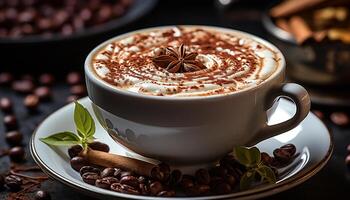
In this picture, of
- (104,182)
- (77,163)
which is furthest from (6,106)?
(104,182)

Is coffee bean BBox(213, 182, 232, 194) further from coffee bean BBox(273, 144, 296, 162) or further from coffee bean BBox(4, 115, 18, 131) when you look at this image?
coffee bean BBox(4, 115, 18, 131)

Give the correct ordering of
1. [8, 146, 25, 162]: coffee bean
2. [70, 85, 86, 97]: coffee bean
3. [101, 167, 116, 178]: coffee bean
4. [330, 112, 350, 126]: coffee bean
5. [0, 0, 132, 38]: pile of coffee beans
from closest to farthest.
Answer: [101, 167, 116, 178]: coffee bean < [8, 146, 25, 162]: coffee bean < [330, 112, 350, 126]: coffee bean < [70, 85, 86, 97]: coffee bean < [0, 0, 132, 38]: pile of coffee beans

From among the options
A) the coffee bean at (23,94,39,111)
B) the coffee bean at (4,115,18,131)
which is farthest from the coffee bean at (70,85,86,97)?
the coffee bean at (4,115,18,131)

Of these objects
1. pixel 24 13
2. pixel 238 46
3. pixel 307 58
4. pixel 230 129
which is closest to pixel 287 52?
pixel 307 58

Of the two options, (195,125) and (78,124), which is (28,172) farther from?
(195,125)

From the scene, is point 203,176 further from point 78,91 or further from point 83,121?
point 78,91

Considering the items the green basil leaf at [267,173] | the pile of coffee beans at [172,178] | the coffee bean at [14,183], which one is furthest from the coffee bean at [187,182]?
the coffee bean at [14,183]
